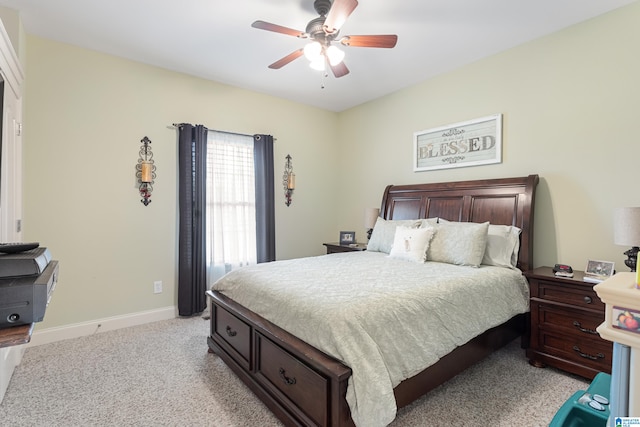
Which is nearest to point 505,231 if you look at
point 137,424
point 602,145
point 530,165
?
point 530,165

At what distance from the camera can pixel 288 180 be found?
441 centimetres

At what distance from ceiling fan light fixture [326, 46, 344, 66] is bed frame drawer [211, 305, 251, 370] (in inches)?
81.6

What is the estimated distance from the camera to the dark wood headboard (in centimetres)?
278

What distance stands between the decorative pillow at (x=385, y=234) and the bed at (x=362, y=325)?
0.59 feet

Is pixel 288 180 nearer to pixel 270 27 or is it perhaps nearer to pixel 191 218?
pixel 191 218

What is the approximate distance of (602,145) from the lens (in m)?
2.52

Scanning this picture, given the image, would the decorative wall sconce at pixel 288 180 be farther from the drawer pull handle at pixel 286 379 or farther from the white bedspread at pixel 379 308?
the drawer pull handle at pixel 286 379

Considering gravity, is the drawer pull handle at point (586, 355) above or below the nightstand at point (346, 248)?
below

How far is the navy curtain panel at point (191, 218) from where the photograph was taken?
350cm

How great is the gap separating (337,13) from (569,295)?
8.39 feet

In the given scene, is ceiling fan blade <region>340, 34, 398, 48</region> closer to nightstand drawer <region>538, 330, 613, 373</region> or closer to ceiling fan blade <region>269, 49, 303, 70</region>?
ceiling fan blade <region>269, 49, 303, 70</region>

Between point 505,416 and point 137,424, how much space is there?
7.03ft

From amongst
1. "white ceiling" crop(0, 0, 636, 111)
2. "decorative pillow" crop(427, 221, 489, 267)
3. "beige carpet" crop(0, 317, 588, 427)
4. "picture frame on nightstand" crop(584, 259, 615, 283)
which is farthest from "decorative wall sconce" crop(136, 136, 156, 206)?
"picture frame on nightstand" crop(584, 259, 615, 283)

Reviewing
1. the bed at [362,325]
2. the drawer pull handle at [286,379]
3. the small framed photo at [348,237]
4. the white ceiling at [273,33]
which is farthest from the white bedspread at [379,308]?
the white ceiling at [273,33]
